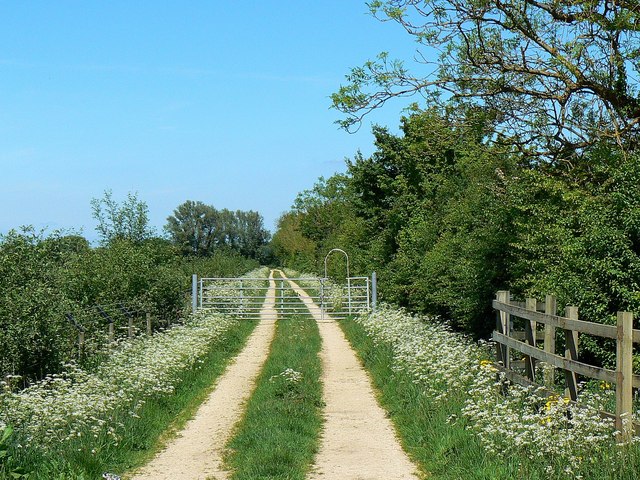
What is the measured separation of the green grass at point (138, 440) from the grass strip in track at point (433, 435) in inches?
129

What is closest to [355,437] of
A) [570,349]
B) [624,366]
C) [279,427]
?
[279,427]

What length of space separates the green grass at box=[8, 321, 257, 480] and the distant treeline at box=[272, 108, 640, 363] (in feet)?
19.4

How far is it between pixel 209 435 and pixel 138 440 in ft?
3.59

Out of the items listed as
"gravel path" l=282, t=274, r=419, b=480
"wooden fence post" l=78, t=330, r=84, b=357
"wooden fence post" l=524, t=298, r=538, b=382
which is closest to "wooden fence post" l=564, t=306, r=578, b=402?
"wooden fence post" l=524, t=298, r=538, b=382

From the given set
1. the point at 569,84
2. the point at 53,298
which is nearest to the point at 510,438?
the point at 569,84

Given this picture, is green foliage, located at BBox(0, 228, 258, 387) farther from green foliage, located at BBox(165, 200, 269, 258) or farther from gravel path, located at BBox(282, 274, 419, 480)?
green foliage, located at BBox(165, 200, 269, 258)

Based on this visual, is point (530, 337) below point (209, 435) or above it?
above

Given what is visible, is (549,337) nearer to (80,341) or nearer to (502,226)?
(502,226)

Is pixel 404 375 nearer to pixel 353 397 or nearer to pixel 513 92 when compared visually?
pixel 353 397

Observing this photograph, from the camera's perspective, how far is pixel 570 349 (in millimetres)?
8586

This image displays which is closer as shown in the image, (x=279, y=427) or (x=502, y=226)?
(x=279, y=427)

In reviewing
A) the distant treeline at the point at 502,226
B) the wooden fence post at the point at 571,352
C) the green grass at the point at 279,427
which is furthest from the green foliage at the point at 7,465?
the distant treeline at the point at 502,226

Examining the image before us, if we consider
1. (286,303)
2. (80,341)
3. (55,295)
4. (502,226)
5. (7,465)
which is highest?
(502,226)

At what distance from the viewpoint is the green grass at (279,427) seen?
8.24 metres
